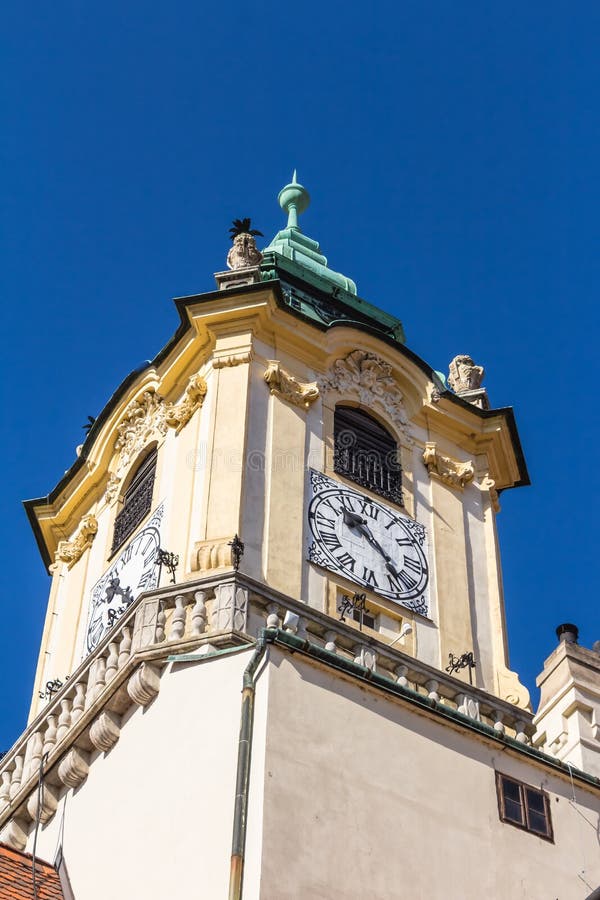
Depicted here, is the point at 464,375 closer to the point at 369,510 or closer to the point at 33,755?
the point at 369,510

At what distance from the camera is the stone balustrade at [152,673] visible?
63.0 feet

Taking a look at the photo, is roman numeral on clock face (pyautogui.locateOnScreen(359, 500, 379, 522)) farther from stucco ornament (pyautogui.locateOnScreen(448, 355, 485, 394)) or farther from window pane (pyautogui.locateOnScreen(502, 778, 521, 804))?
window pane (pyautogui.locateOnScreen(502, 778, 521, 804))

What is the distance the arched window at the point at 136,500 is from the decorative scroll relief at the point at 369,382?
8.57ft

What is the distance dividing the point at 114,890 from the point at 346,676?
110 inches

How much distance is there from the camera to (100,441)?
87.8 feet

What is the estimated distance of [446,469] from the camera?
84.2 ft

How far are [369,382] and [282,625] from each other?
21.3 feet

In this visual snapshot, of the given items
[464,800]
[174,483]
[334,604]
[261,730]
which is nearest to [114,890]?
[261,730]

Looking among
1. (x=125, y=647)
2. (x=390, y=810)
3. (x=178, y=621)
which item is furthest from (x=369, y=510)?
(x=390, y=810)

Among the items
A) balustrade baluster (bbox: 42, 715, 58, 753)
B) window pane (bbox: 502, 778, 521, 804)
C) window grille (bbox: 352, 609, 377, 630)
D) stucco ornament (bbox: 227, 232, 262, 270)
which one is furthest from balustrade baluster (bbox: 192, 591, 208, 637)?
stucco ornament (bbox: 227, 232, 262, 270)

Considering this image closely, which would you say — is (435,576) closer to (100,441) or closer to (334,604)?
(334,604)

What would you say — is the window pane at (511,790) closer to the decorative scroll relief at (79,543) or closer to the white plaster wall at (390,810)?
the white plaster wall at (390,810)

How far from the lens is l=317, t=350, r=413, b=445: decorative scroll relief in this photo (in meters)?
25.6

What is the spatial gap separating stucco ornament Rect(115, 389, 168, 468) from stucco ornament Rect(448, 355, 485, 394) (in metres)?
4.54
